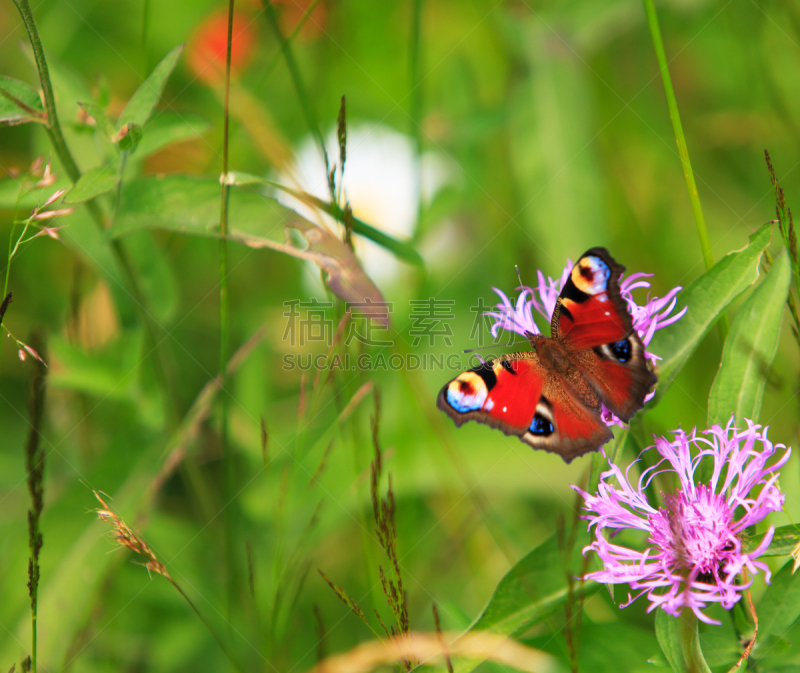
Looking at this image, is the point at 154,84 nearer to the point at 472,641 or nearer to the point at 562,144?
the point at 472,641

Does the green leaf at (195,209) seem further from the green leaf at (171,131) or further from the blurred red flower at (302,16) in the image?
the blurred red flower at (302,16)

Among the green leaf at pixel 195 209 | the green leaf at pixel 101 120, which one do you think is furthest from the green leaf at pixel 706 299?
the green leaf at pixel 101 120

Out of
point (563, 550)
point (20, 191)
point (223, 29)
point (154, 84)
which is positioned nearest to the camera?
point (563, 550)

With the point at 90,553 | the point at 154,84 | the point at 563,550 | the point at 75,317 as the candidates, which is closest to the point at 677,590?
the point at 563,550

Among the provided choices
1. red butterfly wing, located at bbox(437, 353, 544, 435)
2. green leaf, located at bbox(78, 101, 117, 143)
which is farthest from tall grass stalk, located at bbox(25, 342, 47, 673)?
red butterfly wing, located at bbox(437, 353, 544, 435)

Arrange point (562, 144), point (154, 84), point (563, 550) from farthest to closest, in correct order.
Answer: point (562, 144)
point (154, 84)
point (563, 550)

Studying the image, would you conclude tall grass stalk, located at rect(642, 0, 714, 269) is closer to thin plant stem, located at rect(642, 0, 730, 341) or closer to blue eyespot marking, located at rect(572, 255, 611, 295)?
thin plant stem, located at rect(642, 0, 730, 341)

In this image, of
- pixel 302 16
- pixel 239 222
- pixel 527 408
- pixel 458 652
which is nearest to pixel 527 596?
pixel 458 652
